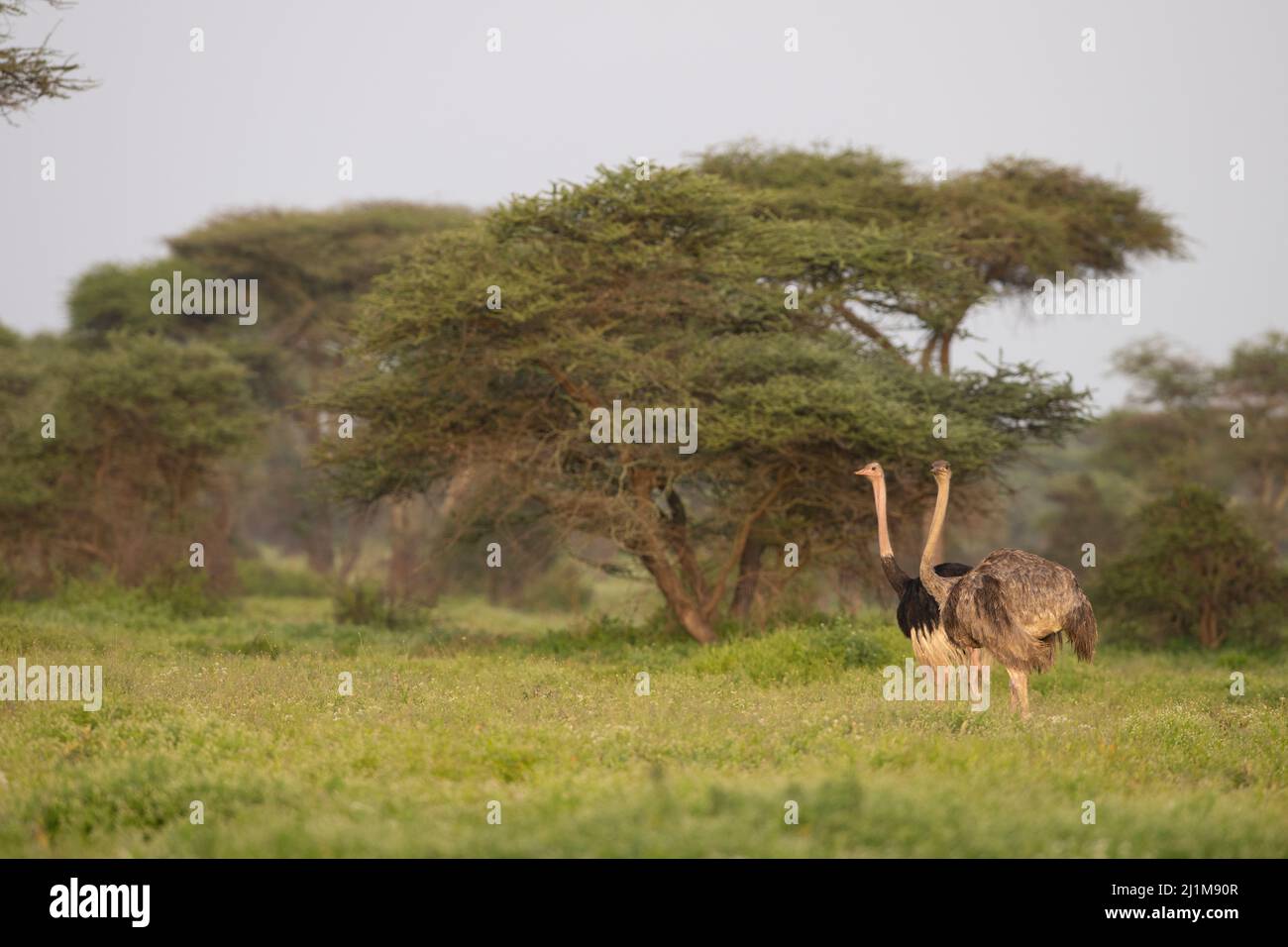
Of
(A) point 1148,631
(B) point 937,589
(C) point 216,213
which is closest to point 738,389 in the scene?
(B) point 937,589

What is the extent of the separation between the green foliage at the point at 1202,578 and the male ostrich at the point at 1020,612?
10.8 meters

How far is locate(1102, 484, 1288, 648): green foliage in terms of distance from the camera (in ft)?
70.8

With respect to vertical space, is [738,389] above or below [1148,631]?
above

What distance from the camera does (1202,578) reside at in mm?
21609

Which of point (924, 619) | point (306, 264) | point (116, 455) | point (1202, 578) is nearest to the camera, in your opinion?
point (924, 619)

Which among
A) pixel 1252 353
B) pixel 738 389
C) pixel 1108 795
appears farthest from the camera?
pixel 1252 353

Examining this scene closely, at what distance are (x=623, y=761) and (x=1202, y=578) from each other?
15.2 metres

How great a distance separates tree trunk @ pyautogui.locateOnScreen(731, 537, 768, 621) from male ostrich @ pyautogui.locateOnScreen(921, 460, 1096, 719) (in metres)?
8.15

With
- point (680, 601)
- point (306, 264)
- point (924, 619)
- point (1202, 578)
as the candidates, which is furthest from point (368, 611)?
point (306, 264)

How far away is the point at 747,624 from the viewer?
1894cm

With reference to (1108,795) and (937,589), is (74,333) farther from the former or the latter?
(1108,795)

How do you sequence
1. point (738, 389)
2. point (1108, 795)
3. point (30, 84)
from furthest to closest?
1. point (738, 389)
2. point (30, 84)
3. point (1108, 795)

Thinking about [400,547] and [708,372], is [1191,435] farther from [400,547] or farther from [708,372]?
[708,372]

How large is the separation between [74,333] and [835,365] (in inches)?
915
